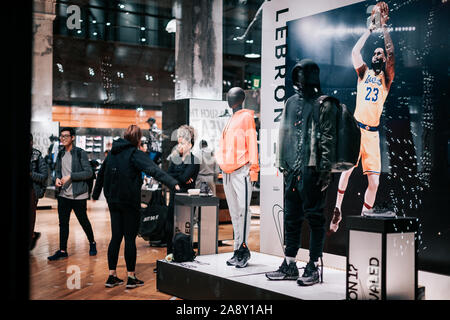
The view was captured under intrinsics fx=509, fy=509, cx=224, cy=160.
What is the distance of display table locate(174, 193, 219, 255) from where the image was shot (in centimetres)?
472

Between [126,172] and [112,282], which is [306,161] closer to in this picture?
[126,172]

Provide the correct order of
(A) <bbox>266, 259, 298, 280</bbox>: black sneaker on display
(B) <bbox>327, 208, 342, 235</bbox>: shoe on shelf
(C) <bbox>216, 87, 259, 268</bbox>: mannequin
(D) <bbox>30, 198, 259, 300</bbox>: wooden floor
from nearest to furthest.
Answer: (D) <bbox>30, 198, 259, 300</bbox>: wooden floor, (A) <bbox>266, 259, 298, 280</bbox>: black sneaker on display, (C) <bbox>216, 87, 259, 268</bbox>: mannequin, (B) <bbox>327, 208, 342, 235</bbox>: shoe on shelf

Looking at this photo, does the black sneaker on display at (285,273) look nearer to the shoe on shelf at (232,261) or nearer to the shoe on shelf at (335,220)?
the shoe on shelf at (232,261)

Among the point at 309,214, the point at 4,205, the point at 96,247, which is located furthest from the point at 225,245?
the point at 4,205

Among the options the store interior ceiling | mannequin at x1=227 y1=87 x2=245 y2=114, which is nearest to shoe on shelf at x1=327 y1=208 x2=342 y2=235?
mannequin at x1=227 y1=87 x2=245 y2=114

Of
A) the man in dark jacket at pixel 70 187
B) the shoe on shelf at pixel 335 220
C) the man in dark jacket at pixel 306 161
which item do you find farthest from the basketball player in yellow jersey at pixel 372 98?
the man in dark jacket at pixel 70 187

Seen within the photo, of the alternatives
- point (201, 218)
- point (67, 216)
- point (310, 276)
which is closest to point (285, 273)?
point (310, 276)

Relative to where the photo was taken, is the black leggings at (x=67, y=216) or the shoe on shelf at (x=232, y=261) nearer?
the shoe on shelf at (x=232, y=261)

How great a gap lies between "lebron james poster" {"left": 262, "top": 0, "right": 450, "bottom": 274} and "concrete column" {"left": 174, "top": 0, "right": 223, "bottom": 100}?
Answer: 1070 mm

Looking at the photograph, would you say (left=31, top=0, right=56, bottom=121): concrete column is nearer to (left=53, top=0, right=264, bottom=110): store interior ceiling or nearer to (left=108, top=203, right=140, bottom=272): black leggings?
(left=53, top=0, right=264, bottom=110): store interior ceiling

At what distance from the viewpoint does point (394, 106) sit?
4.10 meters

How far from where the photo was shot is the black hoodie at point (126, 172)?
417 centimetres

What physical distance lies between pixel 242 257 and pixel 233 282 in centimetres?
66

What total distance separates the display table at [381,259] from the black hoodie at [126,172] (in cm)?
171
